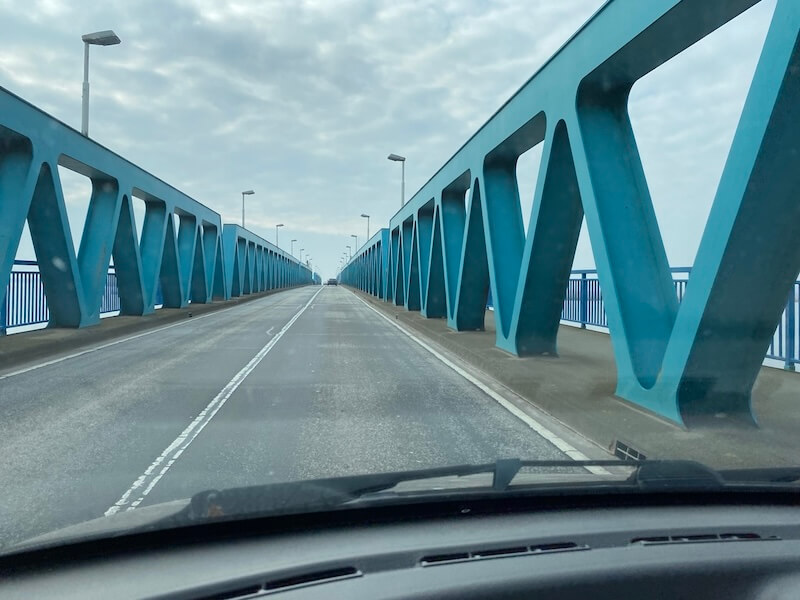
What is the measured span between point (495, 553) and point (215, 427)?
5.23m

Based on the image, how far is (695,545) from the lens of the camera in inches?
103

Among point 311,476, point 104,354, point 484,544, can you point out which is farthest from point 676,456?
point 104,354

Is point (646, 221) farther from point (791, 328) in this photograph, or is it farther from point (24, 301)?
point (24, 301)

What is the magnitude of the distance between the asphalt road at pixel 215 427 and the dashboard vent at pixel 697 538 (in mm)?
3167

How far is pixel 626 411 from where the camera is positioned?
7.55 metres

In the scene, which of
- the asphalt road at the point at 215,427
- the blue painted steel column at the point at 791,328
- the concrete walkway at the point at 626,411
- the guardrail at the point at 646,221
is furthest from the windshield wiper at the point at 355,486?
the blue painted steel column at the point at 791,328

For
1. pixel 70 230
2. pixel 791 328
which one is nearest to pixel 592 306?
pixel 791 328

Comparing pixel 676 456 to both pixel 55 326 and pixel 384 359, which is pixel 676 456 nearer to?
pixel 384 359

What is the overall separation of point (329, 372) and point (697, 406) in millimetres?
6009

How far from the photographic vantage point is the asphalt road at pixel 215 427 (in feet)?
16.9

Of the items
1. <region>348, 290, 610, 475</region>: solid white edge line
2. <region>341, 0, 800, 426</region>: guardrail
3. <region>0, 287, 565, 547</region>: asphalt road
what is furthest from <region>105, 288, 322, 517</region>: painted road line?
<region>341, 0, 800, 426</region>: guardrail

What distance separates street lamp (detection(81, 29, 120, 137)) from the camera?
61.2 feet

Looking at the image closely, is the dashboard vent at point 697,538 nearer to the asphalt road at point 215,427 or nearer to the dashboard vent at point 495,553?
the dashboard vent at point 495,553

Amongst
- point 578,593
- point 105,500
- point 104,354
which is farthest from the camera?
point 104,354
